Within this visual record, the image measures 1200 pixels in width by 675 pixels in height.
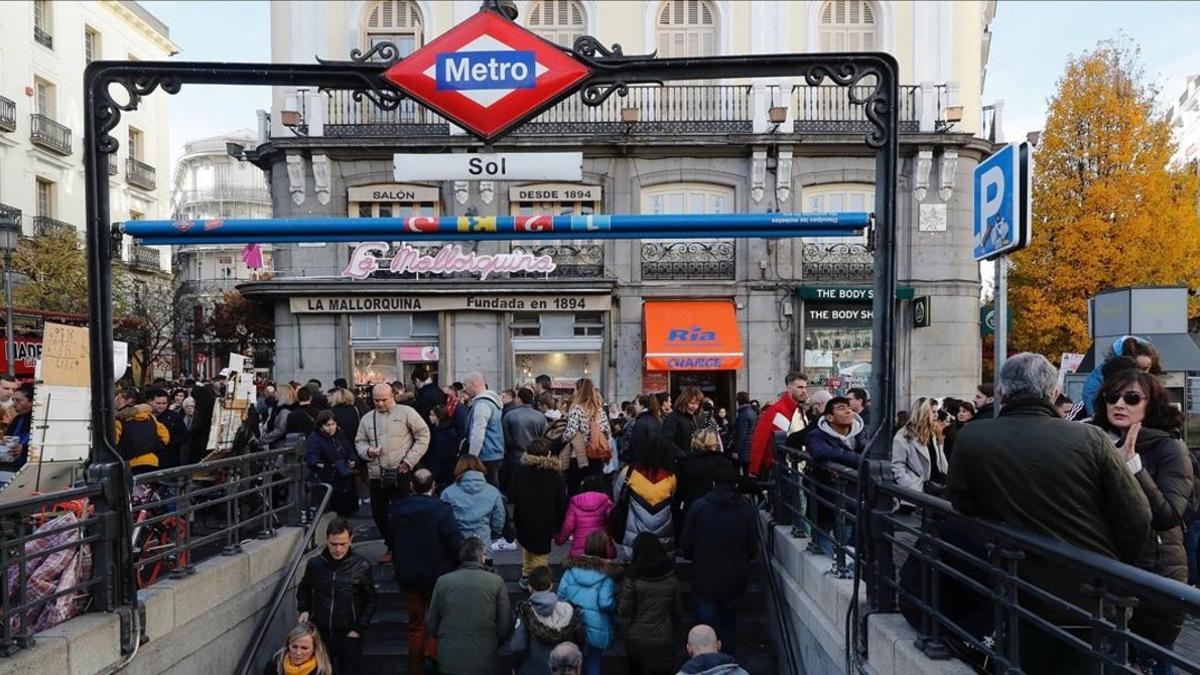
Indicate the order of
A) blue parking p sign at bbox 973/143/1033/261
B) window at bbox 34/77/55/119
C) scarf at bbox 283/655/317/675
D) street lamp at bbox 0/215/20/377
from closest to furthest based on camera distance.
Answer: blue parking p sign at bbox 973/143/1033/261
scarf at bbox 283/655/317/675
street lamp at bbox 0/215/20/377
window at bbox 34/77/55/119

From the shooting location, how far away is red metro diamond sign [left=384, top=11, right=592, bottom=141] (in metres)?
4.89

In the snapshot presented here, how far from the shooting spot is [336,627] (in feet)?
21.3

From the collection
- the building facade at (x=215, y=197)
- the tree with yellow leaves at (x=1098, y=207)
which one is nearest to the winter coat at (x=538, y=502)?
the tree with yellow leaves at (x=1098, y=207)

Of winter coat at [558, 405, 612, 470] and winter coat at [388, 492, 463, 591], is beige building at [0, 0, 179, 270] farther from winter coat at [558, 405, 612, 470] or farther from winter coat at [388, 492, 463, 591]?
winter coat at [388, 492, 463, 591]


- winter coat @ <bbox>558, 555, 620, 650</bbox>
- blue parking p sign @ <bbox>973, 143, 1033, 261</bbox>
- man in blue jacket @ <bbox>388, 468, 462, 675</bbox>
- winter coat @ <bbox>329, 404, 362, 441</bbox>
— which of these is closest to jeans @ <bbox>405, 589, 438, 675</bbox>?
man in blue jacket @ <bbox>388, 468, 462, 675</bbox>

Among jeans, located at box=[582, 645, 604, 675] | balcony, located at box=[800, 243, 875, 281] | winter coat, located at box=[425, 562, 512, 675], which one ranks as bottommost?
jeans, located at box=[582, 645, 604, 675]

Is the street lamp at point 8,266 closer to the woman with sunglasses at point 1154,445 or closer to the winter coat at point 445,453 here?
the winter coat at point 445,453

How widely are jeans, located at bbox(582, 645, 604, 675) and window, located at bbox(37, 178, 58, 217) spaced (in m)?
33.6

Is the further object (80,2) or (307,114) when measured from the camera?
(80,2)

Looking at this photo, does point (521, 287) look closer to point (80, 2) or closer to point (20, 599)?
point (20, 599)

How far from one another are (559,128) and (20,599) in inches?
632

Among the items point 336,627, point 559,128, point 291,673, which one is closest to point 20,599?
point 291,673

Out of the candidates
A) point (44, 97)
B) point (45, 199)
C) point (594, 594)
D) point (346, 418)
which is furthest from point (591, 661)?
point (44, 97)

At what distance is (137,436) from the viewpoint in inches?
326
